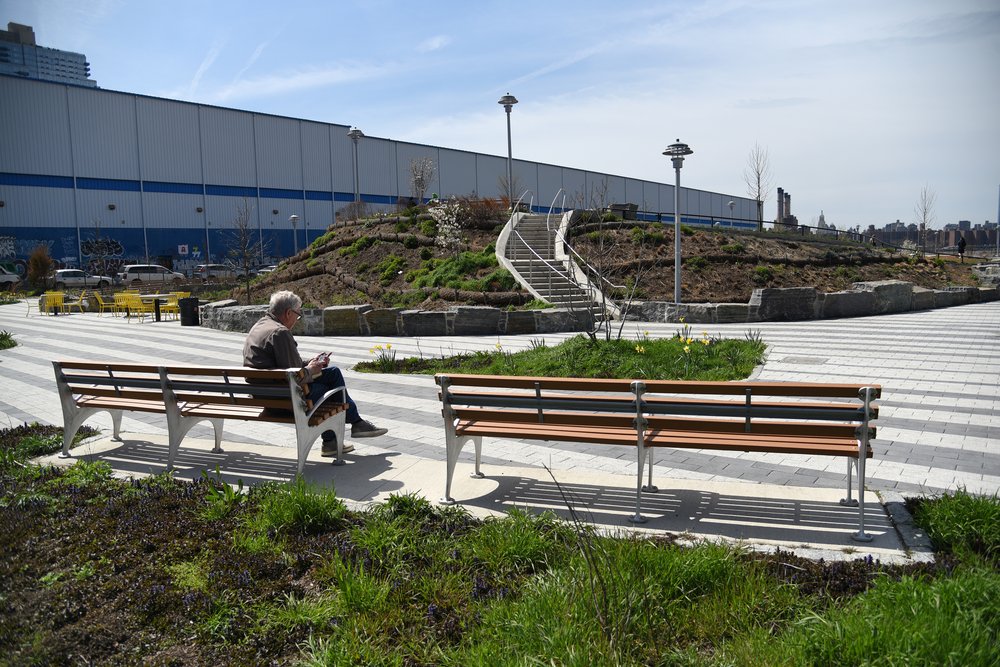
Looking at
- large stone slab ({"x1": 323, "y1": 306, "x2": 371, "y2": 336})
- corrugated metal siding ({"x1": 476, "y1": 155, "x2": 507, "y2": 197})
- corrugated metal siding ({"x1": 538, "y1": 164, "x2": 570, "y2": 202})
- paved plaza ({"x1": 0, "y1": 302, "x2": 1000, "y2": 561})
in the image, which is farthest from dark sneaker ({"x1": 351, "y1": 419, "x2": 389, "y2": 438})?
corrugated metal siding ({"x1": 538, "y1": 164, "x2": 570, "y2": 202})

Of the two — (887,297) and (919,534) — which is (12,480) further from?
(887,297)

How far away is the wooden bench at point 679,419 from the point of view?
4.27 m

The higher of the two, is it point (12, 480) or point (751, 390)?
point (751, 390)

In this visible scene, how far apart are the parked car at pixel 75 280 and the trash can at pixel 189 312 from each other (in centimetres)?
2186

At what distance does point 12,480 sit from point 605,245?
19692 millimetres

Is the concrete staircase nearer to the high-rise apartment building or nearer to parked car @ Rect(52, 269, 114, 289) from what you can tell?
the high-rise apartment building

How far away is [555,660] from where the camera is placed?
2752 millimetres

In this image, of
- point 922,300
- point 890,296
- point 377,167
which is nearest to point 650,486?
point 890,296

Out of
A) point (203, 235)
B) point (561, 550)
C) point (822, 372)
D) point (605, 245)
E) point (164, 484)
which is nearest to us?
point (561, 550)

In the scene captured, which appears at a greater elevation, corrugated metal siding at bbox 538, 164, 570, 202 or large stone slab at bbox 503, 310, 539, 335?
corrugated metal siding at bbox 538, 164, 570, 202

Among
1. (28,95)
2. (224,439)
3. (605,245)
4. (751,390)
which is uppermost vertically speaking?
(28,95)

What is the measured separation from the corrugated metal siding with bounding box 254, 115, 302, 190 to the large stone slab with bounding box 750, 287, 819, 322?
4409 cm

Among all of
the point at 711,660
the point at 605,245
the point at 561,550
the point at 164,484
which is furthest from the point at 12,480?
the point at 605,245

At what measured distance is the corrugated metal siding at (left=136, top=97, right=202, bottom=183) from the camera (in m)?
47.0
